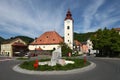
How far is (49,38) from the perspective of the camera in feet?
339

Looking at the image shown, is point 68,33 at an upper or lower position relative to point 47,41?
upper

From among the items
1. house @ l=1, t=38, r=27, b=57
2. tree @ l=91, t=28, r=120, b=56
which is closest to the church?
house @ l=1, t=38, r=27, b=57

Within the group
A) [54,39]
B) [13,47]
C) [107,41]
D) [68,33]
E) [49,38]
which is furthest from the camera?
[49,38]

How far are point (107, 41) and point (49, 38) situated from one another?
47604 millimetres

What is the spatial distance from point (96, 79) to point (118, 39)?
47.1 m

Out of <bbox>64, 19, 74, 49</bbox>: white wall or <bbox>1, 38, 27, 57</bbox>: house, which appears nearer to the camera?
<bbox>1, 38, 27, 57</bbox>: house

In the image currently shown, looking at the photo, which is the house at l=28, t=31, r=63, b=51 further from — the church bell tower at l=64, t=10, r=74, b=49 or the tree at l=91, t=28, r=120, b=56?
the tree at l=91, t=28, r=120, b=56

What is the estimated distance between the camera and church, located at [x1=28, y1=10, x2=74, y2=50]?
9619 cm

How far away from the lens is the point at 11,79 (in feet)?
51.5

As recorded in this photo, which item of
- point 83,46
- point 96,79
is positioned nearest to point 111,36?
point 96,79

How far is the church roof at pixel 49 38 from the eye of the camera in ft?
330

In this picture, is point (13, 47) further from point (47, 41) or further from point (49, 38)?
point (49, 38)

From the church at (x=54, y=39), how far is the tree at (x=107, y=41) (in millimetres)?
30288

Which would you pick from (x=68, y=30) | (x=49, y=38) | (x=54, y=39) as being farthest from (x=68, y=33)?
(x=49, y=38)
